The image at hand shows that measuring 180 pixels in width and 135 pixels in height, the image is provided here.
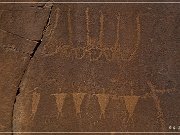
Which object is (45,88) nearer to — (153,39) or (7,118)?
(7,118)

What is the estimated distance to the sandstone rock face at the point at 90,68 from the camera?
9.74 feet

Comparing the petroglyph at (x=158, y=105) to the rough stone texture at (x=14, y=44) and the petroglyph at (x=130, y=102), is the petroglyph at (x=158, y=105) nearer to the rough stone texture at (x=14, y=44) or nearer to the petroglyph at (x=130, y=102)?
the petroglyph at (x=130, y=102)

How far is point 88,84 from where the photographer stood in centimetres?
301

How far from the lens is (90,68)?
119 inches

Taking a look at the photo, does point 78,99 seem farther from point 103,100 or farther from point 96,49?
point 96,49

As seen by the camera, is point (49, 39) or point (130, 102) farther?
point (49, 39)

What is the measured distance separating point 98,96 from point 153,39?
1.80ft

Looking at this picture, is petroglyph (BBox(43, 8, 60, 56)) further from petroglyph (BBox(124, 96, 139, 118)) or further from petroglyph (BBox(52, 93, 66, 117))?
petroglyph (BBox(124, 96, 139, 118))

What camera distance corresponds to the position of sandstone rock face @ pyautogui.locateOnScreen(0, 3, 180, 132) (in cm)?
297

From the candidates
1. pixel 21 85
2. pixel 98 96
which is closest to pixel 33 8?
pixel 21 85

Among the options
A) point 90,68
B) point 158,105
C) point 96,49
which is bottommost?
point 158,105

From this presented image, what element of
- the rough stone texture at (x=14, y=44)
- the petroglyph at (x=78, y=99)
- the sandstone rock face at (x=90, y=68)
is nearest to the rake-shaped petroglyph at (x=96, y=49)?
the sandstone rock face at (x=90, y=68)

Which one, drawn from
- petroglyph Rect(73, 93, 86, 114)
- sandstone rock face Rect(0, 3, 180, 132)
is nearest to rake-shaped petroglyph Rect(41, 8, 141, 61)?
sandstone rock face Rect(0, 3, 180, 132)

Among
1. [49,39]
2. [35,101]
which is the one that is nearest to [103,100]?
[35,101]
